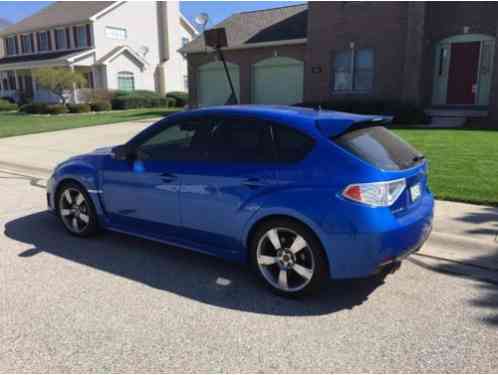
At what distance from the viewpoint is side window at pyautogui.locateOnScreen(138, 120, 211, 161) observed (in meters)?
4.38

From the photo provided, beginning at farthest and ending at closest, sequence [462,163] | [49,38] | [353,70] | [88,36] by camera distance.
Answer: [49,38] → [88,36] → [353,70] → [462,163]

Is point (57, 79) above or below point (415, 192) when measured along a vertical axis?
above

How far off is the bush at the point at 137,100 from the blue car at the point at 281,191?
28.8 metres

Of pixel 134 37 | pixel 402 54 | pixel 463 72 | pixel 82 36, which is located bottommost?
pixel 463 72

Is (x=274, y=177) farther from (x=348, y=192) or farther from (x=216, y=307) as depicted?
(x=216, y=307)

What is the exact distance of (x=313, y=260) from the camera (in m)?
3.71

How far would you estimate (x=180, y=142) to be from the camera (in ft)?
14.9

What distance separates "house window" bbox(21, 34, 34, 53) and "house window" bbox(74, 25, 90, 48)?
584 centimetres

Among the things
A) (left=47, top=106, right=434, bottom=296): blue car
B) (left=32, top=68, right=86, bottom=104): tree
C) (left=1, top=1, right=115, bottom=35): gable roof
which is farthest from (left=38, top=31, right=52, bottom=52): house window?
(left=47, top=106, right=434, bottom=296): blue car

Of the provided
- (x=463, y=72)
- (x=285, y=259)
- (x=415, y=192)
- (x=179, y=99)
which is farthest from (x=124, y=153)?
(x=179, y=99)

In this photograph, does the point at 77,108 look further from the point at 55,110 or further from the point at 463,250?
the point at 463,250

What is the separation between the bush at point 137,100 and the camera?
106 feet

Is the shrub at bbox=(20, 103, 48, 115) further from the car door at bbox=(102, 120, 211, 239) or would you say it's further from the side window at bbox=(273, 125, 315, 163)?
the side window at bbox=(273, 125, 315, 163)

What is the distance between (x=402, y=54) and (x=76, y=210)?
14.4 meters
